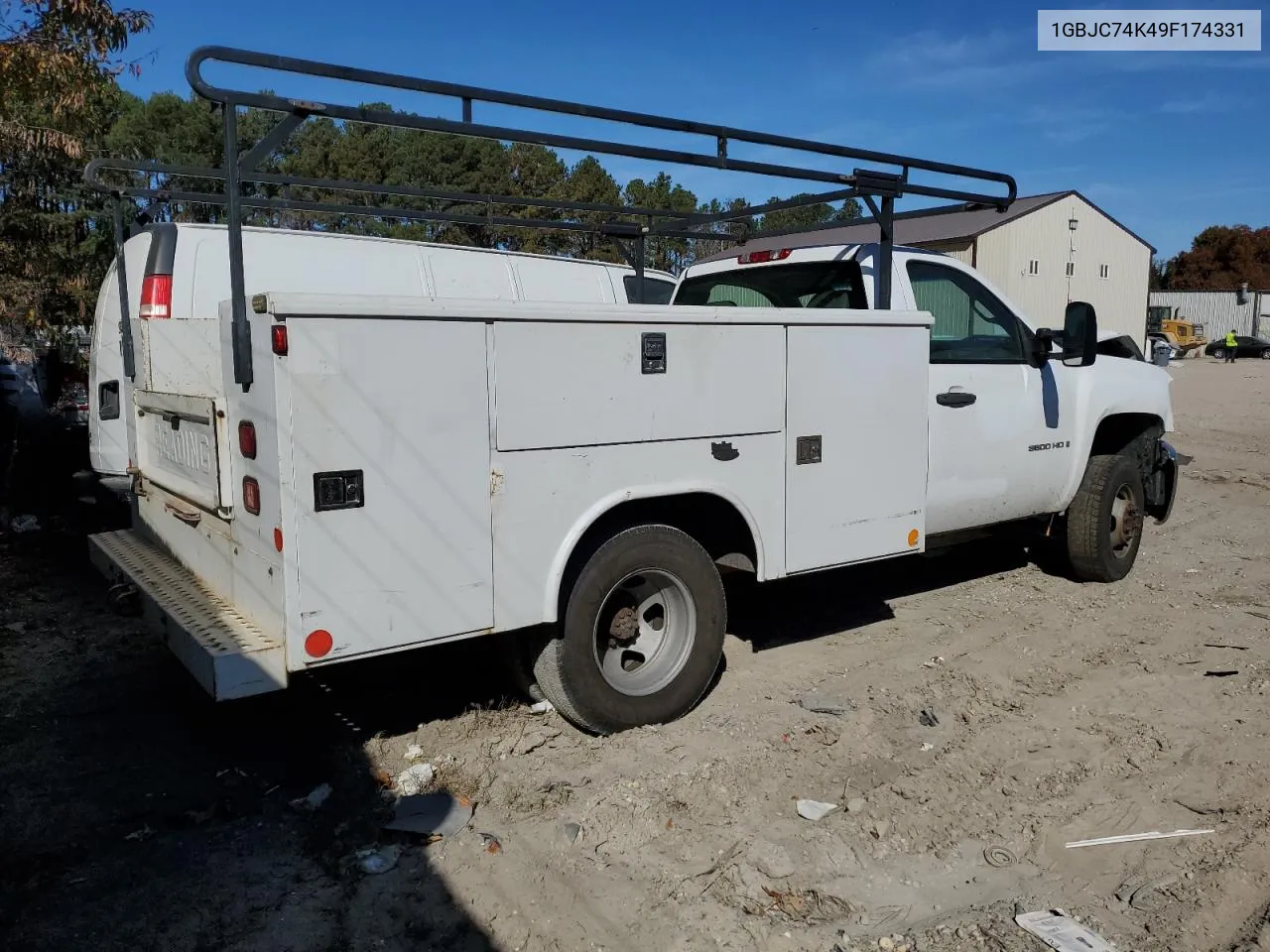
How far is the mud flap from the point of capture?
7613mm

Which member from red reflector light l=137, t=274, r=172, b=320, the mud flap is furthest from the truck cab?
red reflector light l=137, t=274, r=172, b=320

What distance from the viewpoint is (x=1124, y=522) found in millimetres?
7035

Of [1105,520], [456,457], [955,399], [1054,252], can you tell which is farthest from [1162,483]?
[1054,252]

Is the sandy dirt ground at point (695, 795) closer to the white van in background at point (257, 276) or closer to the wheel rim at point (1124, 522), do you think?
the wheel rim at point (1124, 522)

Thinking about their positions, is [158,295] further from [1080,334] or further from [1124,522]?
[1124,522]

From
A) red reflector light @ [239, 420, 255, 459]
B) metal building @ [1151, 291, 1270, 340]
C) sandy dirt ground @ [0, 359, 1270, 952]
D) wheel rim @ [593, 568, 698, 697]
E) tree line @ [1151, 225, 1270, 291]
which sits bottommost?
sandy dirt ground @ [0, 359, 1270, 952]

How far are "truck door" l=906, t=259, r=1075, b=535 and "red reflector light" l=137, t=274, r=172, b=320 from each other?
176 inches

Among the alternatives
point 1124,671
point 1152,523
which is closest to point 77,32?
point 1124,671

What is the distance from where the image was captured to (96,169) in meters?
5.54

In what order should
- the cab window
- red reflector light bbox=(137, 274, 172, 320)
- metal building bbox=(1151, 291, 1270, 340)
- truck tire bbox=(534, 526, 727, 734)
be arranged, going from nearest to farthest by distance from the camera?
truck tire bbox=(534, 526, 727, 734) < the cab window < red reflector light bbox=(137, 274, 172, 320) < metal building bbox=(1151, 291, 1270, 340)

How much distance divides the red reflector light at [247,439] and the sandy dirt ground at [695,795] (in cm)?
138

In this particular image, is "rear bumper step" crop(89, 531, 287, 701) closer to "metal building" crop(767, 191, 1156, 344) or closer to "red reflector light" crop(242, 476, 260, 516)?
"red reflector light" crop(242, 476, 260, 516)

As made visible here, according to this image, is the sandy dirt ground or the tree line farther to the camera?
the tree line

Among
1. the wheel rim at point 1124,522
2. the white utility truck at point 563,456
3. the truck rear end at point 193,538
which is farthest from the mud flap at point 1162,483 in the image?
the truck rear end at point 193,538
